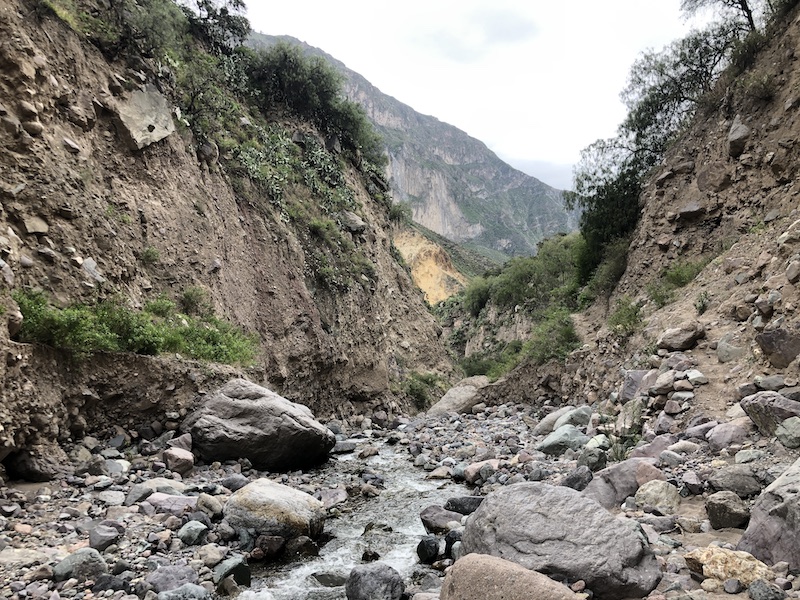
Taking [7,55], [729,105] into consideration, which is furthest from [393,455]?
[729,105]

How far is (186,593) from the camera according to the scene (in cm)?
527

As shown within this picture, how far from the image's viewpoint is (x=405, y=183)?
189625 mm

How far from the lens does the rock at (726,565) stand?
13.5 feet

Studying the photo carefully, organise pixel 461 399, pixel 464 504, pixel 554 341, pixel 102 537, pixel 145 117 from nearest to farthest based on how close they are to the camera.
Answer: pixel 102 537 < pixel 464 504 < pixel 145 117 < pixel 554 341 < pixel 461 399

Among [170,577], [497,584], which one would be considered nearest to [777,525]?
[497,584]

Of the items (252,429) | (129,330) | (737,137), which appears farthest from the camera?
(737,137)

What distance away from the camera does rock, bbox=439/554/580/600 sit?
4082mm

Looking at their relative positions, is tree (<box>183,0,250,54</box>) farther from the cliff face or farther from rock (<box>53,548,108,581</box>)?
rock (<box>53,548,108,581</box>)

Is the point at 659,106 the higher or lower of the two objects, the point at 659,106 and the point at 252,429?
the higher

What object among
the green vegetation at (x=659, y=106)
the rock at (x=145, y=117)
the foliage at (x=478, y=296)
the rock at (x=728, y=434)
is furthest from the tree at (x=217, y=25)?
the foliage at (x=478, y=296)

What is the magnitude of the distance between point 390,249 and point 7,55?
2338 centimetres

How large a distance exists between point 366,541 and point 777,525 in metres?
5.35

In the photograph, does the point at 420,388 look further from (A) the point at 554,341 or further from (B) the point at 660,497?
(B) the point at 660,497

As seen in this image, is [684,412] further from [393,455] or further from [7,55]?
[7,55]
